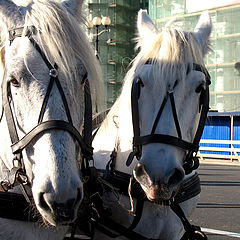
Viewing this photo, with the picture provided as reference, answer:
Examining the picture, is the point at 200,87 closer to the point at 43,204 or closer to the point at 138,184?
the point at 138,184

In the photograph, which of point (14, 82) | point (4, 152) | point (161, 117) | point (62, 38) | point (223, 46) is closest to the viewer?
point (14, 82)

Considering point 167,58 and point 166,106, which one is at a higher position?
point 167,58

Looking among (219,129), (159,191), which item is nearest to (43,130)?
(159,191)

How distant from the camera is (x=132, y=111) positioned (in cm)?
280

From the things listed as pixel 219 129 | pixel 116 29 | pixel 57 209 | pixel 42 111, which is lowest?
pixel 219 129

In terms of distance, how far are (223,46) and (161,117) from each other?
23.2 m

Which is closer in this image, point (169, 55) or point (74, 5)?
point (74, 5)

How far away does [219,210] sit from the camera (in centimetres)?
703

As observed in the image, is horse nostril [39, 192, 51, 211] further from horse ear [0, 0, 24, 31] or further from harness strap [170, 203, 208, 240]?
harness strap [170, 203, 208, 240]

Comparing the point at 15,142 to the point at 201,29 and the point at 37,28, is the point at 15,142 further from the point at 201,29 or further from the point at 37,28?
the point at 201,29

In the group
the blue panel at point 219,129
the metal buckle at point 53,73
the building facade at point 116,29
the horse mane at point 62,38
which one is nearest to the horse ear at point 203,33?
the horse mane at point 62,38

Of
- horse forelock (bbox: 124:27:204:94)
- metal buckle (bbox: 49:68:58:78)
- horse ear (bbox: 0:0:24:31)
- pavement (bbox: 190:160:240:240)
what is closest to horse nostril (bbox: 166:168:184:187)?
horse forelock (bbox: 124:27:204:94)

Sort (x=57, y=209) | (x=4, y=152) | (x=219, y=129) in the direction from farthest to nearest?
(x=219, y=129) < (x=4, y=152) < (x=57, y=209)

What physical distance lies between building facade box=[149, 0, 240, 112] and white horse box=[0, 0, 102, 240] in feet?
71.2
